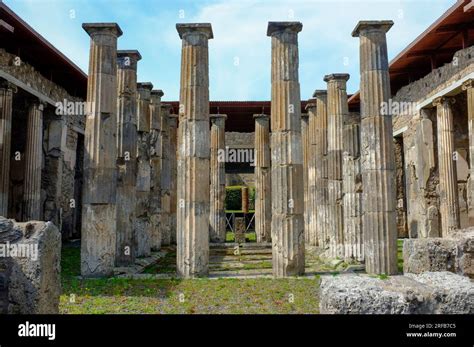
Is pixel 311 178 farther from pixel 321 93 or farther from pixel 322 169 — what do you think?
pixel 321 93

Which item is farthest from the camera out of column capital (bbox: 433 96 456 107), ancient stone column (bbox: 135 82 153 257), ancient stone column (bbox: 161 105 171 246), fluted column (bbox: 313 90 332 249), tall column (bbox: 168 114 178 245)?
tall column (bbox: 168 114 178 245)

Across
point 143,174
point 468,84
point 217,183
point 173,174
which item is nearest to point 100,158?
point 143,174

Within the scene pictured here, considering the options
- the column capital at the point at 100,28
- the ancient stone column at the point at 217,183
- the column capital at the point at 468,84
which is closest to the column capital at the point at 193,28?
the column capital at the point at 100,28

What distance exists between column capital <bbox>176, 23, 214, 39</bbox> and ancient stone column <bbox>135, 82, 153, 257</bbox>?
4195mm

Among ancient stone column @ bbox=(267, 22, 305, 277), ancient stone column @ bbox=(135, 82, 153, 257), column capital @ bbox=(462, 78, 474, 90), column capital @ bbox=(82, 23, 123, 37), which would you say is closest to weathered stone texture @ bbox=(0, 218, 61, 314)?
ancient stone column @ bbox=(267, 22, 305, 277)

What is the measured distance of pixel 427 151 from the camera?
1667 cm

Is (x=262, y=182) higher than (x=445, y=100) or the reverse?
the reverse

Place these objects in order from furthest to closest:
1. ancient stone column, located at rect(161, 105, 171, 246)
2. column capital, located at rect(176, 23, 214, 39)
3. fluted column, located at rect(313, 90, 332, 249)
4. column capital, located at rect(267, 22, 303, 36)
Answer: ancient stone column, located at rect(161, 105, 171, 246) < fluted column, located at rect(313, 90, 332, 249) < column capital, located at rect(267, 22, 303, 36) < column capital, located at rect(176, 23, 214, 39)

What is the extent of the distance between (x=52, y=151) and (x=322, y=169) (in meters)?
11.2

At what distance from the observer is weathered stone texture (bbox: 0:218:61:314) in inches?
176

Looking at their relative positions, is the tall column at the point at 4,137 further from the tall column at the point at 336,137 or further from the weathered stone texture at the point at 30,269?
the tall column at the point at 336,137

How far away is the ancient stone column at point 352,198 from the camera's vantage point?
13.0 metres

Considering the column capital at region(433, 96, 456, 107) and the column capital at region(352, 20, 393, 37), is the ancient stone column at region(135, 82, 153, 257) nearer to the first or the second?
the column capital at region(352, 20, 393, 37)
